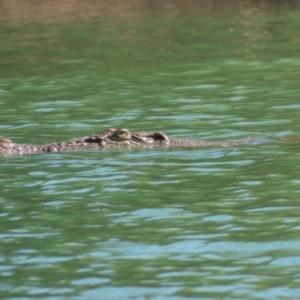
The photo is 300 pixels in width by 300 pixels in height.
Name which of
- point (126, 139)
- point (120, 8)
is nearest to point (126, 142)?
point (126, 139)

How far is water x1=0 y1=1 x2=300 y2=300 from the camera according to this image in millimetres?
8344

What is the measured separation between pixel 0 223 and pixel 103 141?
4067 millimetres

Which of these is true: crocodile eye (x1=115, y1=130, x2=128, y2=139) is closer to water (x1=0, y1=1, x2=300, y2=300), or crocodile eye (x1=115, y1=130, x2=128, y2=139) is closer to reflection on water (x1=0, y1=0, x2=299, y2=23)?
water (x1=0, y1=1, x2=300, y2=300)

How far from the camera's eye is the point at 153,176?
477 inches

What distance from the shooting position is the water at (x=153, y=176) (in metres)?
8.34

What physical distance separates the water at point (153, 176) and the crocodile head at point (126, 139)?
0.23 meters

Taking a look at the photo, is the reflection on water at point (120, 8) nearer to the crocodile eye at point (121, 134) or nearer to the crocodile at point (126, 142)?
the crocodile at point (126, 142)

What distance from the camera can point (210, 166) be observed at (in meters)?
12.6

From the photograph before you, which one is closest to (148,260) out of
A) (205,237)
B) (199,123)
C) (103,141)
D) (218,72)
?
(205,237)

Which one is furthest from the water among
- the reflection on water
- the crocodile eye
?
the reflection on water

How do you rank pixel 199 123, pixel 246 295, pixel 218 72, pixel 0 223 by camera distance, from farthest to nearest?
1. pixel 218 72
2. pixel 199 123
3. pixel 0 223
4. pixel 246 295

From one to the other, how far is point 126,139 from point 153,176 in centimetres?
204

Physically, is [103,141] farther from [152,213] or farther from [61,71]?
[61,71]

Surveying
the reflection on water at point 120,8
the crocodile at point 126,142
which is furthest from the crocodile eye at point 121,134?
the reflection on water at point 120,8
